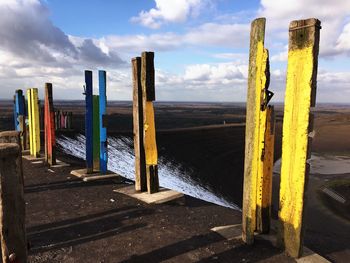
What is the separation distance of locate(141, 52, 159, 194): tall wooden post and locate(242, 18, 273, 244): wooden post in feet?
8.94

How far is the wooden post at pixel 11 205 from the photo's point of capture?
3174mm

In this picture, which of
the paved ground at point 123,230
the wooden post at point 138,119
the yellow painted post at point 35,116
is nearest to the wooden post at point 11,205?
the paved ground at point 123,230

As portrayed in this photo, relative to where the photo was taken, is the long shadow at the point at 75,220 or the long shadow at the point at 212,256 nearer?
the long shadow at the point at 212,256

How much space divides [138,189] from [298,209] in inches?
160

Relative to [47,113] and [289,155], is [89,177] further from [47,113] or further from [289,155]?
[289,155]

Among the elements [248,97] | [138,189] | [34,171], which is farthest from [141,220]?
[34,171]

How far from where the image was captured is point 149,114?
7.39 meters

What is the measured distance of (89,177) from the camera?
30.1ft

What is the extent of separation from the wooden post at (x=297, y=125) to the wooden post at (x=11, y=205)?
3.27 meters

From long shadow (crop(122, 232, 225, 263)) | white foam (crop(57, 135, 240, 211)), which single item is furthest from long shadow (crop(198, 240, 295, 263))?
Result: white foam (crop(57, 135, 240, 211))

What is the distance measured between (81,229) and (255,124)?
3.29m

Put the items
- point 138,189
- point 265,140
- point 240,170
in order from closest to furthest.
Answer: point 265,140
point 138,189
point 240,170

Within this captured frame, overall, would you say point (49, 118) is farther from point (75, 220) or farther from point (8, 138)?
point (8, 138)

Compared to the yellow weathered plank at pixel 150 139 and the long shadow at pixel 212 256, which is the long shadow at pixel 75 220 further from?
the long shadow at pixel 212 256
